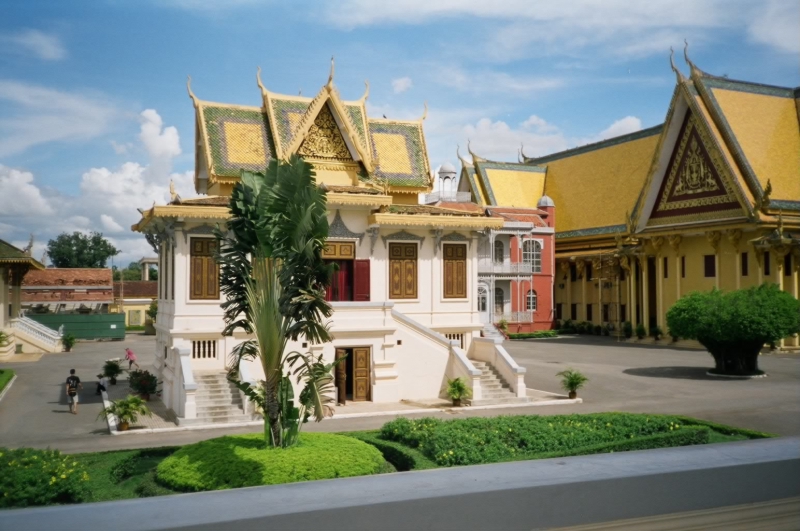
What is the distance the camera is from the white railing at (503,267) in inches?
1711

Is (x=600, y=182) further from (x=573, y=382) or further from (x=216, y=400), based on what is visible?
(x=216, y=400)

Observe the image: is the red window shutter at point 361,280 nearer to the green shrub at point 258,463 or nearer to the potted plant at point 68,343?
the green shrub at point 258,463

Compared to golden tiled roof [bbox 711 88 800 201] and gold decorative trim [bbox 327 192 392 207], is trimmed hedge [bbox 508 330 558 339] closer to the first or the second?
golden tiled roof [bbox 711 88 800 201]

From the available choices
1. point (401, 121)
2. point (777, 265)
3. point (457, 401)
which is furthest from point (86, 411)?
point (777, 265)

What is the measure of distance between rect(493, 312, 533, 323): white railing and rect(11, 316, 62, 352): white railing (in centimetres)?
2465

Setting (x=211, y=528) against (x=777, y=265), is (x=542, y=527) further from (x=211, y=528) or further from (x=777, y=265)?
(x=777, y=265)

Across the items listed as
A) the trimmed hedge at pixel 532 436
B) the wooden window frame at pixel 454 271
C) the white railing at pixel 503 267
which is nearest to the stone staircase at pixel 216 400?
the trimmed hedge at pixel 532 436

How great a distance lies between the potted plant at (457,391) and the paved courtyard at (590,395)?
0.78 m

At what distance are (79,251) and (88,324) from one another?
151 ft

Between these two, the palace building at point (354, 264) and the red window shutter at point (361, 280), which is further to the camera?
the red window shutter at point (361, 280)

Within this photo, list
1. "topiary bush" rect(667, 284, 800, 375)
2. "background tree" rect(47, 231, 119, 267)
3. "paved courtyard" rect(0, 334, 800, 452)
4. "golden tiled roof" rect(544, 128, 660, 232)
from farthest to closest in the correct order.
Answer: "background tree" rect(47, 231, 119, 267)
"golden tiled roof" rect(544, 128, 660, 232)
"topiary bush" rect(667, 284, 800, 375)
"paved courtyard" rect(0, 334, 800, 452)

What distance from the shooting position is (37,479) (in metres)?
7.82

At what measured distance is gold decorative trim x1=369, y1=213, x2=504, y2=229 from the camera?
71.3 feet

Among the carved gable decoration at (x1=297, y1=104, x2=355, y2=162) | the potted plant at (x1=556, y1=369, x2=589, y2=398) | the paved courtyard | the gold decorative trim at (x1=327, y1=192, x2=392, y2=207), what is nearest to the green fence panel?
the paved courtyard
